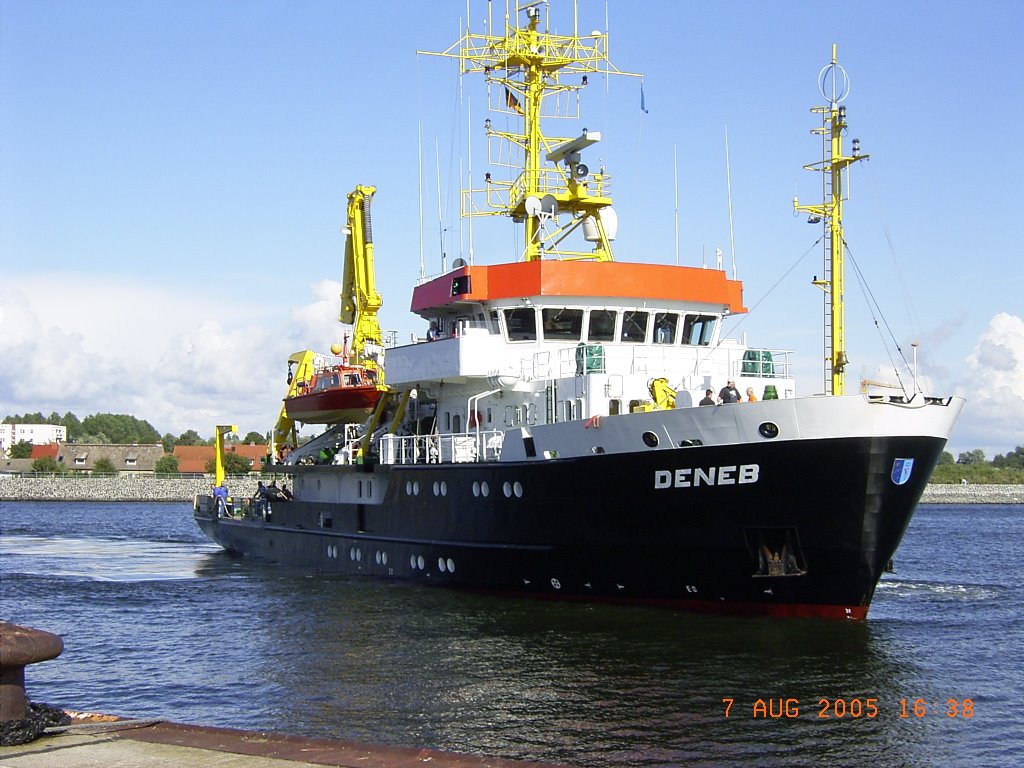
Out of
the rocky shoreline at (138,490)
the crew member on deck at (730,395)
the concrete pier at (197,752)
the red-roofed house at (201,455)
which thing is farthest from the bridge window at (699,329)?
the red-roofed house at (201,455)

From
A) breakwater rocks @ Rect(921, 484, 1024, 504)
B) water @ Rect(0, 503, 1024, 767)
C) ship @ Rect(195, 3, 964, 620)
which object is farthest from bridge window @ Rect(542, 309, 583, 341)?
breakwater rocks @ Rect(921, 484, 1024, 504)

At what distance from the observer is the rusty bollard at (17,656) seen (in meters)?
8.26

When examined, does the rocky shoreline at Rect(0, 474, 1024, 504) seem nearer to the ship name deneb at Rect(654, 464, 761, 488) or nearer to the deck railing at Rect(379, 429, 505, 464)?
the deck railing at Rect(379, 429, 505, 464)

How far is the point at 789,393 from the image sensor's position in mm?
22266

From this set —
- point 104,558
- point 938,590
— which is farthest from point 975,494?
point 104,558

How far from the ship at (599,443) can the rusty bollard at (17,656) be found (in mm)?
11072

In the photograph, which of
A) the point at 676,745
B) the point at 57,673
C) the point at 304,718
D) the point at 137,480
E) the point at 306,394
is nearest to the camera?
the point at 676,745

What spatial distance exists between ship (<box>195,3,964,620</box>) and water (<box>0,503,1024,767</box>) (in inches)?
33.1

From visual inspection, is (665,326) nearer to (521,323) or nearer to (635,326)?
(635,326)

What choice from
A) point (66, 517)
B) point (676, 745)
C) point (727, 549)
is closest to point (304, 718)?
point (676, 745)

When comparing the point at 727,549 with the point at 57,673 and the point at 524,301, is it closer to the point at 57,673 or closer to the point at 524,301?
the point at 524,301

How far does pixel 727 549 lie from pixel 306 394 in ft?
54.0

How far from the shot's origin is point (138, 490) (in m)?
98.6

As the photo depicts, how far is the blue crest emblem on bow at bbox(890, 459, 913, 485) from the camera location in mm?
17141
